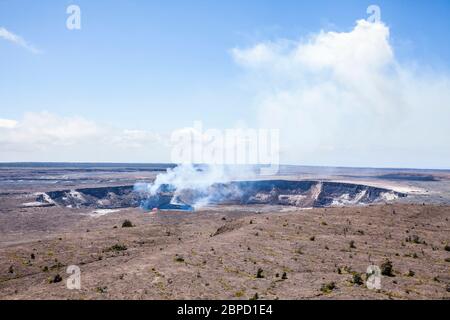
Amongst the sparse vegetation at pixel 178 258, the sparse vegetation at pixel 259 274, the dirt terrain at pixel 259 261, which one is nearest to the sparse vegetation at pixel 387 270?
the dirt terrain at pixel 259 261

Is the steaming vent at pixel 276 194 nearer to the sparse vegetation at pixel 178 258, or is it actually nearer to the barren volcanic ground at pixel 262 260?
the barren volcanic ground at pixel 262 260

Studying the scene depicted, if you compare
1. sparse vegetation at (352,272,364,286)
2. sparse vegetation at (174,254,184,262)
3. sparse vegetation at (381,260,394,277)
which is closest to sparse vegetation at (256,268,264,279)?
sparse vegetation at (352,272,364,286)

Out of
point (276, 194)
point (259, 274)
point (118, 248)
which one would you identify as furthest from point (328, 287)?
point (276, 194)

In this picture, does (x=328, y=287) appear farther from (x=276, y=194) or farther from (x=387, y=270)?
(x=276, y=194)

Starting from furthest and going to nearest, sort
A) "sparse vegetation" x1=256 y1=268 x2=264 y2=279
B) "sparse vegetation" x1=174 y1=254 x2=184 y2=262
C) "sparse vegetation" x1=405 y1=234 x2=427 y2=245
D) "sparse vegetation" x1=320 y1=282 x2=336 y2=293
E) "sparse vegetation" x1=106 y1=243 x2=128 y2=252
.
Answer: "sparse vegetation" x1=106 y1=243 x2=128 y2=252
"sparse vegetation" x1=405 y1=234 x2=427 y2=245
"sparse vegetation" x1=174 y1=254 x2=184 y2=262
"sparse vegetation" x1=256 y1=268 x2=264 y2=279
"sparse vegetation" x1=320 y1=282 x2=336 y2=293

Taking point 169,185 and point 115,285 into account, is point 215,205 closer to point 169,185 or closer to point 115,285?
point 169,185

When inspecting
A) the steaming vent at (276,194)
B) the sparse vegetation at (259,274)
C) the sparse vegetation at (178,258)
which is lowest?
the steaming vent at (276,194)

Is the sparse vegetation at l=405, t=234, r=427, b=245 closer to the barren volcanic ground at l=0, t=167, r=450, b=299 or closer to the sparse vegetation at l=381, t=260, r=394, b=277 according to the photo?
the barren volcanic ground at l=0, t=167, r=450, b=299
